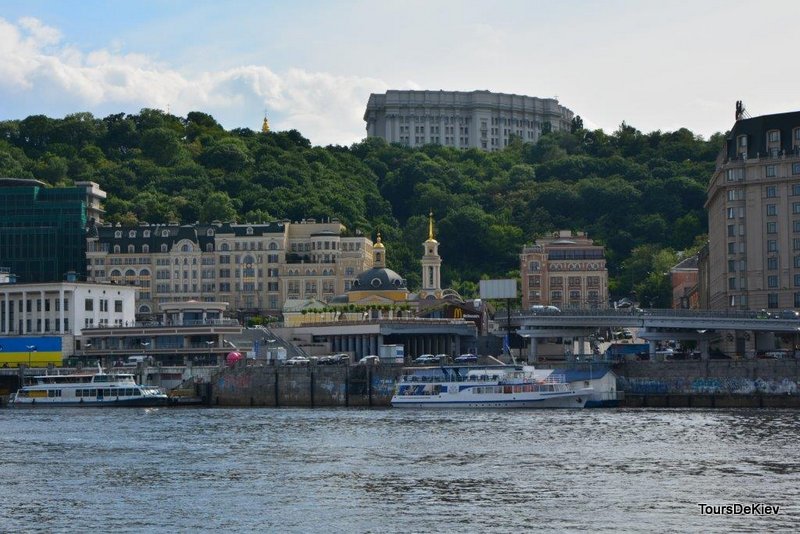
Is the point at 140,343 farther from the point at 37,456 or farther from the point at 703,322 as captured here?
the point at 37,456

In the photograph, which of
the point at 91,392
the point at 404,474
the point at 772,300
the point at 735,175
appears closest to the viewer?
the point at 404,474

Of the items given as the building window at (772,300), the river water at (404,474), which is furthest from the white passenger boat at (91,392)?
the building window at (772,300)

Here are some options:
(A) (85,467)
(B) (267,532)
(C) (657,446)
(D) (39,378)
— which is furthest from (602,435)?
(D) (39,378)

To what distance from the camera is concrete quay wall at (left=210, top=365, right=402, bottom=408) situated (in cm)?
14900

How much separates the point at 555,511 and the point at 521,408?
69569 mm

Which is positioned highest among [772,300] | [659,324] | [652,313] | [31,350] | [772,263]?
[772,263]

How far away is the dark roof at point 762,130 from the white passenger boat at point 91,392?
66133 mm

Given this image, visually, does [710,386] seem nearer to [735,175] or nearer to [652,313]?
[652,313]

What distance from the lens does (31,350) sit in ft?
597

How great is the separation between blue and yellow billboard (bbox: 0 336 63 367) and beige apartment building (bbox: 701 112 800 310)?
76.1 m

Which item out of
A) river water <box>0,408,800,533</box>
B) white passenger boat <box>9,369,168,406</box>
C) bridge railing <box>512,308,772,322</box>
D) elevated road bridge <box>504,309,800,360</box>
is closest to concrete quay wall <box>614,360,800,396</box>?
elevated road bridge <box>504,309,800,360</box>

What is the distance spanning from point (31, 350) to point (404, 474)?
4300 inches

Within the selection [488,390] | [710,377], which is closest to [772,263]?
[710,377]

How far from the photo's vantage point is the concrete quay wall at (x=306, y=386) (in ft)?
489
